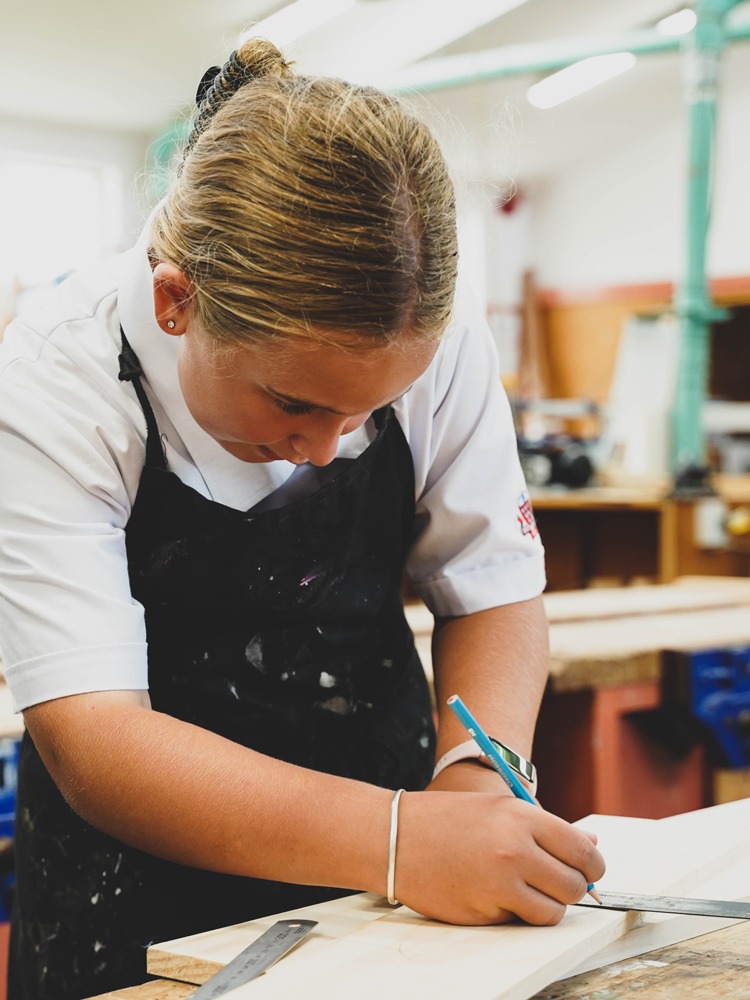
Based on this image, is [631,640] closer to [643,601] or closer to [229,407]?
[643,601]

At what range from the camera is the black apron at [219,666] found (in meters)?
1.13

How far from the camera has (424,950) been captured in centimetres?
86

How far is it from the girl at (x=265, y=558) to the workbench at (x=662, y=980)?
0.06 metres

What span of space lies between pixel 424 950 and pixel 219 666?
389 millimetres

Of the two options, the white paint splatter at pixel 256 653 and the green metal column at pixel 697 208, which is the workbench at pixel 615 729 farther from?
the green metal column at pixel 697 208

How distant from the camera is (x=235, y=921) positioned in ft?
3.79

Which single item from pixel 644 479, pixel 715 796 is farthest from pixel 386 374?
pixel 644 479

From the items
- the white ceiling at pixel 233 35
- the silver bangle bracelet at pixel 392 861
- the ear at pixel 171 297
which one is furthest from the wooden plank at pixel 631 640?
the white ceiling at pixel 233 35

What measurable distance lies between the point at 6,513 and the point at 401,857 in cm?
44

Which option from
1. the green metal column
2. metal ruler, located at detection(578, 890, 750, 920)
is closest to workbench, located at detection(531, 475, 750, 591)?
the green metal column

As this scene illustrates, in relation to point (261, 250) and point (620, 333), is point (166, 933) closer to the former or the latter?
point (261, 250)

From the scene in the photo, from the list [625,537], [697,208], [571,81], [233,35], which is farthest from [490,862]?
[571,81]

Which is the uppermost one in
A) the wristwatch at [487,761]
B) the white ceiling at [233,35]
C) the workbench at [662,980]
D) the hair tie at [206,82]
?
the white ceiling at [233,35]

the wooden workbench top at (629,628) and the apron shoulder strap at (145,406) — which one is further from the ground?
the apron shoulder strap at (145,406)
